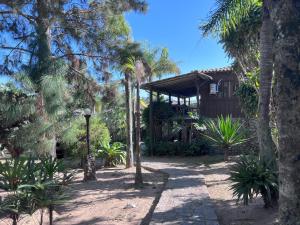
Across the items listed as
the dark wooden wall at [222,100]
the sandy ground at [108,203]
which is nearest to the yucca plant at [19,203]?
the sandy ground at [108,203]

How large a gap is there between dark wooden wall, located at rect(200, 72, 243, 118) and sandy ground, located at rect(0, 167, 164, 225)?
26.9 ft

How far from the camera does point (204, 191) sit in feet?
28.5

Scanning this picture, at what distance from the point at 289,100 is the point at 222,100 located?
16.0 m

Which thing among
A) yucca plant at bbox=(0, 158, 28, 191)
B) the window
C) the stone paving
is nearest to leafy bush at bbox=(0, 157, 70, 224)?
yucca plant at bbox=(0, 158, 28, 191)

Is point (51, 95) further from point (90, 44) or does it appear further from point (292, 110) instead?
point (292, 110)

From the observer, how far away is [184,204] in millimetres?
7336

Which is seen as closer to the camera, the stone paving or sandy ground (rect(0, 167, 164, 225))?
the stone paving

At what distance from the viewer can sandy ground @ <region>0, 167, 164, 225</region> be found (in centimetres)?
693

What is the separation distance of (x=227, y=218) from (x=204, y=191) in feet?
7.07

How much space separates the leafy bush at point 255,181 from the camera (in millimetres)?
6301

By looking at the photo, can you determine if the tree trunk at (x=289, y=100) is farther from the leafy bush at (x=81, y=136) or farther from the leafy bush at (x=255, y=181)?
the leafy bush at (x=81, y=136)

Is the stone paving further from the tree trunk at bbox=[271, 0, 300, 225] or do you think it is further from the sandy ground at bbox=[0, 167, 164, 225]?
the tree trunk at bbox=[271, 0, 300, 225]

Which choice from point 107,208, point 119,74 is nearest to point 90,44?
point 119,74

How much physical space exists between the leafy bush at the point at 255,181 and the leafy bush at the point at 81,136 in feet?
21.1
